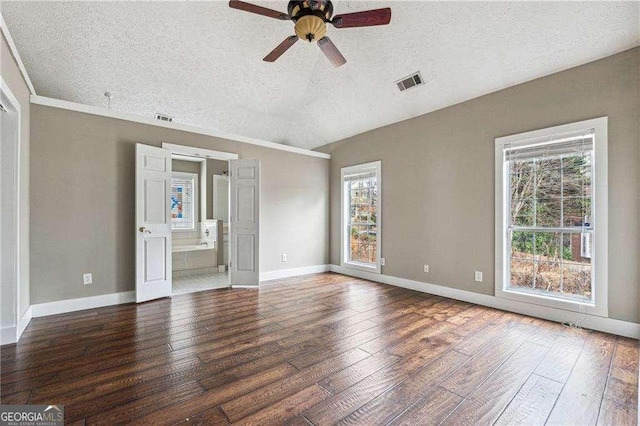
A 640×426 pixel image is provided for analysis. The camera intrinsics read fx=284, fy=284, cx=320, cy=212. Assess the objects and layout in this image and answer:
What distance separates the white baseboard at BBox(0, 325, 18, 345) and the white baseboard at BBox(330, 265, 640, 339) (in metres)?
4.56

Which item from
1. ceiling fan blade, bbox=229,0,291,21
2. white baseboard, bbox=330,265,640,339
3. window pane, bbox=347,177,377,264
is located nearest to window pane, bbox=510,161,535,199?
white baseboard, bbox=330,265,640,339

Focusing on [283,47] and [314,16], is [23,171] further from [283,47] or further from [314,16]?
[314,16]

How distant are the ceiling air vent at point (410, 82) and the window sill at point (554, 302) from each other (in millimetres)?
2953

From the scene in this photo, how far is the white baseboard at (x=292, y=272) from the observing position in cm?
520

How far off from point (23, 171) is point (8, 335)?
1.60 meters

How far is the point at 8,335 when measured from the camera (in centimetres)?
256

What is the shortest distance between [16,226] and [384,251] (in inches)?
183

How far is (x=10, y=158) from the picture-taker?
2.60 m

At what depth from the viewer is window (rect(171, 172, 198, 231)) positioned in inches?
241

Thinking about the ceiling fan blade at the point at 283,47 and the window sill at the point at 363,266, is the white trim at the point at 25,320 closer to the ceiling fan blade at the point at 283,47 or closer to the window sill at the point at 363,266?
the ceiling fan blade at the point at 283,47

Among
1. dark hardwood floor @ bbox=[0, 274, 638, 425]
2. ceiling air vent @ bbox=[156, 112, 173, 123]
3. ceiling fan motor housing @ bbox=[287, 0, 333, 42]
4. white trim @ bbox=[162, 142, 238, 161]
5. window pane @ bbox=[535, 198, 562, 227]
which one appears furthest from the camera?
ceiling air vent @ bbox=[156, 112, 173, 123]

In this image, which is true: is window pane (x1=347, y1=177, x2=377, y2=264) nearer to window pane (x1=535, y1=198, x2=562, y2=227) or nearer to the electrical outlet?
window pane (x1=535, y1=198, x2=562, y2=227)

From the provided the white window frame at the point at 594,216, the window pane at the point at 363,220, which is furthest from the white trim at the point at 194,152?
the white window frame at the point at 594,216

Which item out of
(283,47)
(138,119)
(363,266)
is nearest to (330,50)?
(283,47)
